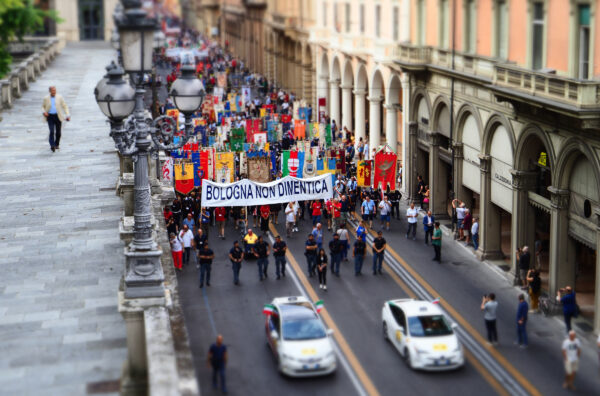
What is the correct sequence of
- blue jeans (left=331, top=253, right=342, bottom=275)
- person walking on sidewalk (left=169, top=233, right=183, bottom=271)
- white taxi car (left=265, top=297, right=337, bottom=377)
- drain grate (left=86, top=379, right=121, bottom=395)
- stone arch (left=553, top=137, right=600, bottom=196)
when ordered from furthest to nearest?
person walking on sidewalk (left=169, top=233, right=183, bottom=271) → blue jeans (left=331, top=253, right=342, bottom=275) → stone arch (left=553, top=137, right=600, bottom=196) → white taxi car (left=265, top=297, right=337, bottom=377) → drain grate (left=86, top=379, right=121, bottom=395)

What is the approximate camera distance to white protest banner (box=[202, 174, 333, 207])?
34938 millimetres

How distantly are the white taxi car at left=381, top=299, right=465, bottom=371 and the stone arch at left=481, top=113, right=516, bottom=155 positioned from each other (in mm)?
9972

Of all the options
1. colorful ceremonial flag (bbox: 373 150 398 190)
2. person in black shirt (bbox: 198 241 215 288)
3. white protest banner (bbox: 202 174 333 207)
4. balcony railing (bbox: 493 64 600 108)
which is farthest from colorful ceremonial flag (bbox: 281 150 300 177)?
balcony railing (bbox: 493 64 600 108)

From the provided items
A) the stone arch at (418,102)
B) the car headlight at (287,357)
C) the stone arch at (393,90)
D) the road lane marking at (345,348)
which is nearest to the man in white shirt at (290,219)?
the road lane marking at (345,348)

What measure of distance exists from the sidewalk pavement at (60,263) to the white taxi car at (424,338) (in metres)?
6.81

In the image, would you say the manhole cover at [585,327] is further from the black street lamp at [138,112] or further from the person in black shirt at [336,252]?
the black street lamp at [138,112]

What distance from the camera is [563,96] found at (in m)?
26.4

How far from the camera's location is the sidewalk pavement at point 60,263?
58.5ft

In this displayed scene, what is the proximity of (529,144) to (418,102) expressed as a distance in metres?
12.7

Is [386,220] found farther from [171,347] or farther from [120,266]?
[171,347]

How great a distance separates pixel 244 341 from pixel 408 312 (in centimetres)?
441

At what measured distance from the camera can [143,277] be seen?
61.0 feet

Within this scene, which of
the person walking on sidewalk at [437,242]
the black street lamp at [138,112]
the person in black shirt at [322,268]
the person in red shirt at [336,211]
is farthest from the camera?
the person in red shirt at [336,211]

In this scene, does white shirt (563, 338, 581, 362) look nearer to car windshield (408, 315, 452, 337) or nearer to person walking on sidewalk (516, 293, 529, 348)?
person walking on sidewalk (516, 293, 529, 348)
